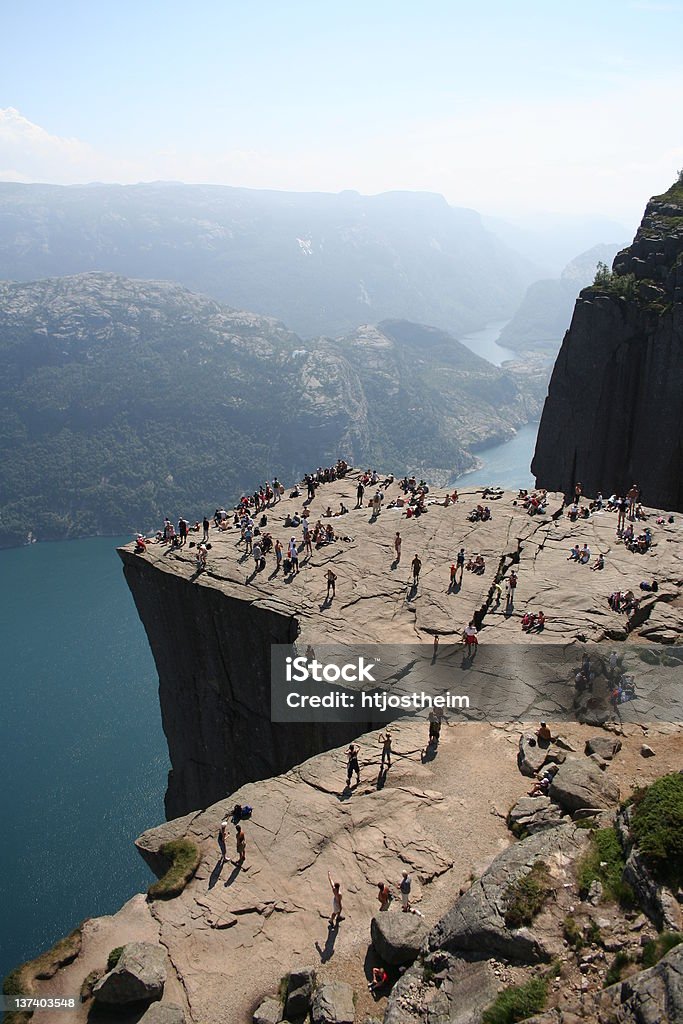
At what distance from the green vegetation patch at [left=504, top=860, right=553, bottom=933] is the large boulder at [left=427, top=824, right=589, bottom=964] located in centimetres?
12

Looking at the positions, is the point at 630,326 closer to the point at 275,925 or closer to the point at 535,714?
the point at 535,714

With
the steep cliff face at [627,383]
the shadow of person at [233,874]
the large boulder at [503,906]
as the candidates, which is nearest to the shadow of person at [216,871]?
the shadow of person at [233,874]

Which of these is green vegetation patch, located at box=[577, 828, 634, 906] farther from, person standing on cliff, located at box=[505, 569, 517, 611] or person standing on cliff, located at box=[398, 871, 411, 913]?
person standing on cliff, located at box=[505, 569, 517, 611]

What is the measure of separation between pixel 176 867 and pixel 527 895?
12.0 metres

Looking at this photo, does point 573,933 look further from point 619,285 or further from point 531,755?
point 619,285

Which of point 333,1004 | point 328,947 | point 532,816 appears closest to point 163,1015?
point 333,1004

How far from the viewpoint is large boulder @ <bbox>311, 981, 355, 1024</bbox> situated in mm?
16531

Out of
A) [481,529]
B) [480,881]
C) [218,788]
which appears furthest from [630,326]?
[480,881]

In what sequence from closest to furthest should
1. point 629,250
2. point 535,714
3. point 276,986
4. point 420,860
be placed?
point 276,986
point 420,860
point 535,714
point 629,250

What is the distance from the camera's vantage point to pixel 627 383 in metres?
57.5

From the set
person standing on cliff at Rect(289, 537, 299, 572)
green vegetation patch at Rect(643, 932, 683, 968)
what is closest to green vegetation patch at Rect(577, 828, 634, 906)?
green vegetation patch at Rect(643, 932, 683, 968)

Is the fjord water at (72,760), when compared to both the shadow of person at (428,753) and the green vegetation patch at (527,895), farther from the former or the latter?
the green vegetation patch at (527,895)

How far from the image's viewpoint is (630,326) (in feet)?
187

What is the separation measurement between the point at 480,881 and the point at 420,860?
15.8 ft
